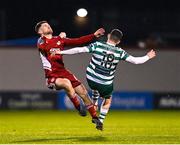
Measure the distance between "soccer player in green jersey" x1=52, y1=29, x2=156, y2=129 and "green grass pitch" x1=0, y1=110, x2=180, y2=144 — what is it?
1.03m

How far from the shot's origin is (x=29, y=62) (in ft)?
98.8

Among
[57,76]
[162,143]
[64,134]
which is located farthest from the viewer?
[64,134]

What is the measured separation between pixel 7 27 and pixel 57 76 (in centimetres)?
1660

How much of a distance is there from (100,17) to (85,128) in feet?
43.2

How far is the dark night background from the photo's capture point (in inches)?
1297

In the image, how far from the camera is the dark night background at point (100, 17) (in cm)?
3294

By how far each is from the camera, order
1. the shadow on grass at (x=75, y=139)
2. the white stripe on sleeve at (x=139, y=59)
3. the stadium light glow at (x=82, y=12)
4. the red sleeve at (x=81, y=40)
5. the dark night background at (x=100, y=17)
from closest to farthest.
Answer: the shadow on grass at (x=75, y=139) → the white stripe on sleeve at (x=139, y=59) → the red sleeve at (x=81, y=40) → the stadium light glow at (x=82, y=12) → the dark night background at (x=100, y=17)

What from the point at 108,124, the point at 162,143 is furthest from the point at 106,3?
the point at 162,143

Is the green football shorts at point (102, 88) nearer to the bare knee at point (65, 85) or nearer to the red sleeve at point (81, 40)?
the bare knee at point (65, 85)

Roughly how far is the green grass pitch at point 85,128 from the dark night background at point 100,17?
17.7ft

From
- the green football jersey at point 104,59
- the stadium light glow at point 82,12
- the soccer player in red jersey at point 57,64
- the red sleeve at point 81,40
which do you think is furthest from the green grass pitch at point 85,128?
the stadium light glow at point 82,12

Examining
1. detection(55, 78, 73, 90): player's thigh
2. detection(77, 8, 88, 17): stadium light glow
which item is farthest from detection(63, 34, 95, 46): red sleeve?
detection(77, 8, 88, 17): stadium light glow

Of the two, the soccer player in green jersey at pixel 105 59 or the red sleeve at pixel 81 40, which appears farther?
the red sleeve at pixel 81 40

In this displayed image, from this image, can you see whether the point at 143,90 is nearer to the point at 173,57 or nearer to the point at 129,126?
the point at 173,57
